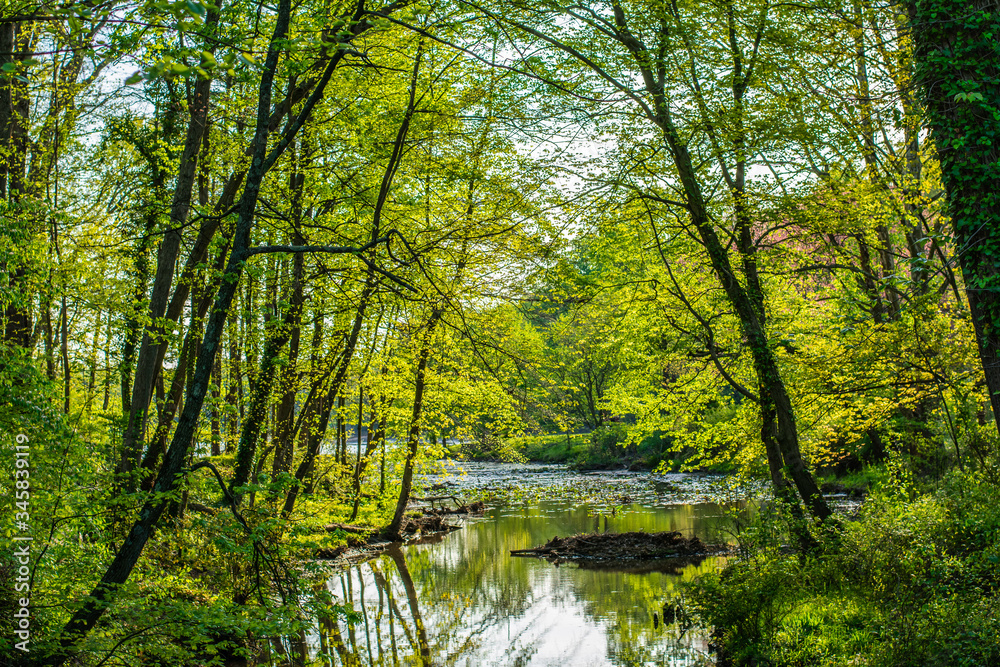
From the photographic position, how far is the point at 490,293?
769 centimetres

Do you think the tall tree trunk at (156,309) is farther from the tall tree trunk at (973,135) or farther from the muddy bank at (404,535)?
the tall tree trunk at (973,135)

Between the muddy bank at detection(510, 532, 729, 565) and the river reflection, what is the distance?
21.8 inches

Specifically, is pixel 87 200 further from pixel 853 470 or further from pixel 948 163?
pixel 853 470

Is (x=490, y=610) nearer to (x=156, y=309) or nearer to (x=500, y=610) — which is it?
(x=500, y=610)

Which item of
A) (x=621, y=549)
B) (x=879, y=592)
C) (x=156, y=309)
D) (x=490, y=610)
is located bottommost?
(x=490, y=610)

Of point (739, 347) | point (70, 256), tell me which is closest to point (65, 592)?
point (70, 256)

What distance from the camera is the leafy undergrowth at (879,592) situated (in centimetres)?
533

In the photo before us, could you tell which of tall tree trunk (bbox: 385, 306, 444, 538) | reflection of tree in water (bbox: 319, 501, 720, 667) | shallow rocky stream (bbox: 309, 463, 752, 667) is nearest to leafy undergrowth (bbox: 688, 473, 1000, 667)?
shallow rocky stream (bbox: 309, 463, 752, 667)

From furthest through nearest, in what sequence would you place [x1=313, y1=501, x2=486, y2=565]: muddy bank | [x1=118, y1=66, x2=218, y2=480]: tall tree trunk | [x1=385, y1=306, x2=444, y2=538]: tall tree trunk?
1. [x1=385, y1=306, x2=444, y2=538]: tall tree trunk
2. [x1=313, y1=501, x2=486, y2=565]: muddy bank
3. [x1=118, y1=66, x2=218, y2=480]: tall tree trunk

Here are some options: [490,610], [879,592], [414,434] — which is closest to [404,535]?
[414,434]

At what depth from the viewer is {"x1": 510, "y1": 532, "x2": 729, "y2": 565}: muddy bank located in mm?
13039

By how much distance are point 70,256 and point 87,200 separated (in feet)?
12.3

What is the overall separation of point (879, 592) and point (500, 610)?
17.5 feet

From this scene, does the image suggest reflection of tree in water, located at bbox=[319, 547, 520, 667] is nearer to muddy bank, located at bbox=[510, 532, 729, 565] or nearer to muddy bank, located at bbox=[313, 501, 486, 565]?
muddy bank, located at bbox=[313, 501, 486, 565]
